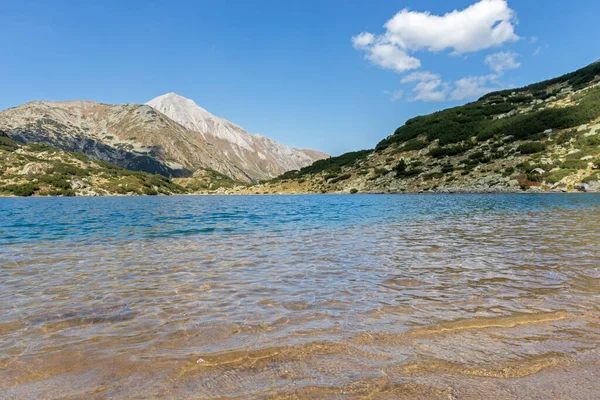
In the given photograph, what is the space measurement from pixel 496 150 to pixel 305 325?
12312 centimetres

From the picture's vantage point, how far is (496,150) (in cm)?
11275

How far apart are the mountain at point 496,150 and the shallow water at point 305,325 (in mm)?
86484

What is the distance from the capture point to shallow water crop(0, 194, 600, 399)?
5.38 meters

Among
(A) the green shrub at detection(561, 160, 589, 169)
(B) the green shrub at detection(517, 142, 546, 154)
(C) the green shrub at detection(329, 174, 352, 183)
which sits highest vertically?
(B) the green shrub at detection(517, 142, 546, 154)

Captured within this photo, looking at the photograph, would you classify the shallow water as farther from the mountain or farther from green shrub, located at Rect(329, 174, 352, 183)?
green shrub, located at Rect(329, 174, 352, 183)

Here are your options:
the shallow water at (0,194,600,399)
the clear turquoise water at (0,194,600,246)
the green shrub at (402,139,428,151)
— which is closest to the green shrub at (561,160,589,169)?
the clear turquoise water at (0,194,600,246)

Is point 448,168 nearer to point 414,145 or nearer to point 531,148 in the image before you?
point 531,148

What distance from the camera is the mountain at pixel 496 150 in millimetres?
90056

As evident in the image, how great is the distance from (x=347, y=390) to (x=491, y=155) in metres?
122

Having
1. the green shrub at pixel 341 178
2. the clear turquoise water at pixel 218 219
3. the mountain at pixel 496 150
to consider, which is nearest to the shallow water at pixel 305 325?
the clear turquoise water at pixel 218 219

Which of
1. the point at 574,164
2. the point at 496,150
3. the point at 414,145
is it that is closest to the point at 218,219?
the point at 574,164

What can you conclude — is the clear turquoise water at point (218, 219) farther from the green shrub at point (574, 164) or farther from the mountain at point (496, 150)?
the mountain at point (496, 150)

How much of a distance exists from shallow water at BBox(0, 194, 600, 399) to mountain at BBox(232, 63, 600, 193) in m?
86.5

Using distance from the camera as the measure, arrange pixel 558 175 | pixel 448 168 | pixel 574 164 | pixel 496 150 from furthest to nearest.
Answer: pixel 448 168
pixel 496 150
pixel 574 164
pixel 558 175
